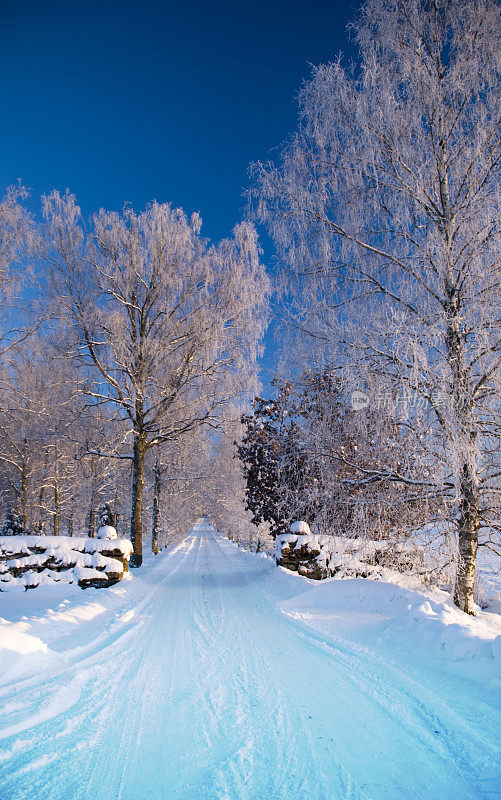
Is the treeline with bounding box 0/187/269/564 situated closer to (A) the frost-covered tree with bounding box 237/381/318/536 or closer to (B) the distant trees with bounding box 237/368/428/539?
(A) the frost-covered tree with bounding box 237/381/318/536

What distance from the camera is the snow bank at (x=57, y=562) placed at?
8289mm

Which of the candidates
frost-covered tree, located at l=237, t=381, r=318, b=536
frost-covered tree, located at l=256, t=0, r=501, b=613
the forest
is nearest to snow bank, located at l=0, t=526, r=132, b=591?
frost-covered tree, located at l=237, t=381, r=318, b=536

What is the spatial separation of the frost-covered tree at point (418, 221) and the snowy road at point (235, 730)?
2.42 metres

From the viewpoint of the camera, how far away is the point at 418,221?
5414 mm

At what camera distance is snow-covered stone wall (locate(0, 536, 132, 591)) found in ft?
27.2

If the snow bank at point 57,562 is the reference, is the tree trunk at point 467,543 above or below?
above

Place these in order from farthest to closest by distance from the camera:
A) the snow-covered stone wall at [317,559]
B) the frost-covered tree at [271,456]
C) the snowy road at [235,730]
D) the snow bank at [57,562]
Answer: the snow-covered stone wall at [317,559], the snow bank at [57,562], the frost-covered tree at [271,456], the snowy road at [235,730]

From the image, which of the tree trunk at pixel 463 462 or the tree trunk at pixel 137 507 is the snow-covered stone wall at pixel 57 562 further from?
the tree trunk at pixel 463 462

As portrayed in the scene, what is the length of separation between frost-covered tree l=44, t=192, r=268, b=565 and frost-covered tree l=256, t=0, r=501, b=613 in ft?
25.0

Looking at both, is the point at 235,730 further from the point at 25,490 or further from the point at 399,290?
the point at 25,490

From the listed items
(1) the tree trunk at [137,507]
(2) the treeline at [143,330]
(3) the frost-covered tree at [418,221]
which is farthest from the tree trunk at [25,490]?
(3) the frost-covered tree at [418,221]

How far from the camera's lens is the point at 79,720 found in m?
2.74

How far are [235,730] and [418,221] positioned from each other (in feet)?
20.3

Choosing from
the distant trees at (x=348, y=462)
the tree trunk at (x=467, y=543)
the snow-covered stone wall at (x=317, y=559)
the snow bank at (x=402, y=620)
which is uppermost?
the distant trees at (x=348, y=462)
